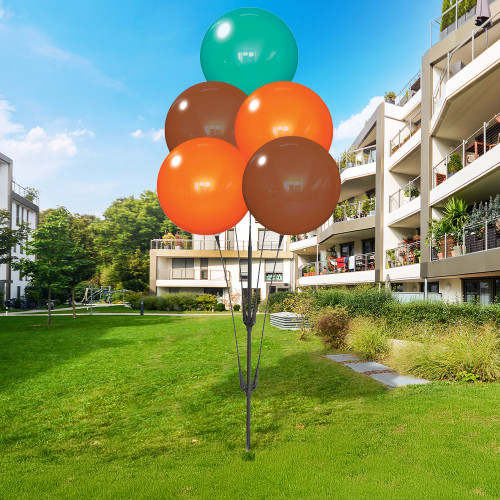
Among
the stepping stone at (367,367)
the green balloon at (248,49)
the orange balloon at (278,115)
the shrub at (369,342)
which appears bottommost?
the stepping stone at (367,367)

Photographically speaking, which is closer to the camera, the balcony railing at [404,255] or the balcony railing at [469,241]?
the balcony railing at [469,241]

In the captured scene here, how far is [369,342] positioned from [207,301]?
951 inches

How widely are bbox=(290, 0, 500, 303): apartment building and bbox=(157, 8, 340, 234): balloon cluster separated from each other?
25.7 feet

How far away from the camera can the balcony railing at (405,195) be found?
18641 millimetres

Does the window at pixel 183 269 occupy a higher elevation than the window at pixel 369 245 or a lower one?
lower

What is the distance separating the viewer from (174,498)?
3457 mm

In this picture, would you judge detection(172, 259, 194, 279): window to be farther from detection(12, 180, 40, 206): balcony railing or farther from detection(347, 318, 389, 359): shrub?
detection(347, 318, 389, 359): shrub

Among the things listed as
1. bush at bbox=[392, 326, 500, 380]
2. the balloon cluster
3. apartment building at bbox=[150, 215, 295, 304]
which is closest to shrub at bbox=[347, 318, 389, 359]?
bush at bbox=[392, 326, 500, 380]

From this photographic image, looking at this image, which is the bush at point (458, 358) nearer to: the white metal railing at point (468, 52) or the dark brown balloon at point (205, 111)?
the dark brown balloon at point (205, 111)

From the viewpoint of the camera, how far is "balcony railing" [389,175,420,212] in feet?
61.2

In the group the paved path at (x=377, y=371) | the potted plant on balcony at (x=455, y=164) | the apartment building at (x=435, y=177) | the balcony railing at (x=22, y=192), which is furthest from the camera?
the balcony railing at (x=22, y=192)

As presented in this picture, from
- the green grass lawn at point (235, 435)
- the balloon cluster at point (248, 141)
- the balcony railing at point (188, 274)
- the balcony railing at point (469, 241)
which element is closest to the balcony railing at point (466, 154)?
the balcony railing at point (469, 241)

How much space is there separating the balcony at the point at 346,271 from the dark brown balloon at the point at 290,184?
1853 cm

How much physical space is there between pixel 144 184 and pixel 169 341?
42.7 meters
